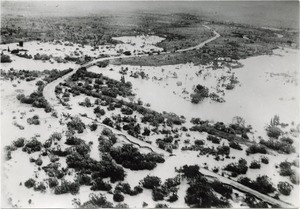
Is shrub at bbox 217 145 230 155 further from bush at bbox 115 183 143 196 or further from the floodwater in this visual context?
bush at bbox 115 183 143 196

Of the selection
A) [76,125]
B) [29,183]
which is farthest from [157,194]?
[76,125]

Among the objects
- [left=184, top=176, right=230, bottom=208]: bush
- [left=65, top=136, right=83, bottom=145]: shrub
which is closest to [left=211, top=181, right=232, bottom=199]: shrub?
[left=184, top=176, right=230, bottom=208]: bush

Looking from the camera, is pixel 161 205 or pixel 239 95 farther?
pixel 239 95

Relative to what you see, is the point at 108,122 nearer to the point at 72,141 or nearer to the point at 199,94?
the point at 72,141

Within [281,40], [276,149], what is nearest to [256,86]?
[276,149]

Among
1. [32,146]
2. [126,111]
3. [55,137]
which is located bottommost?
[32,146]
